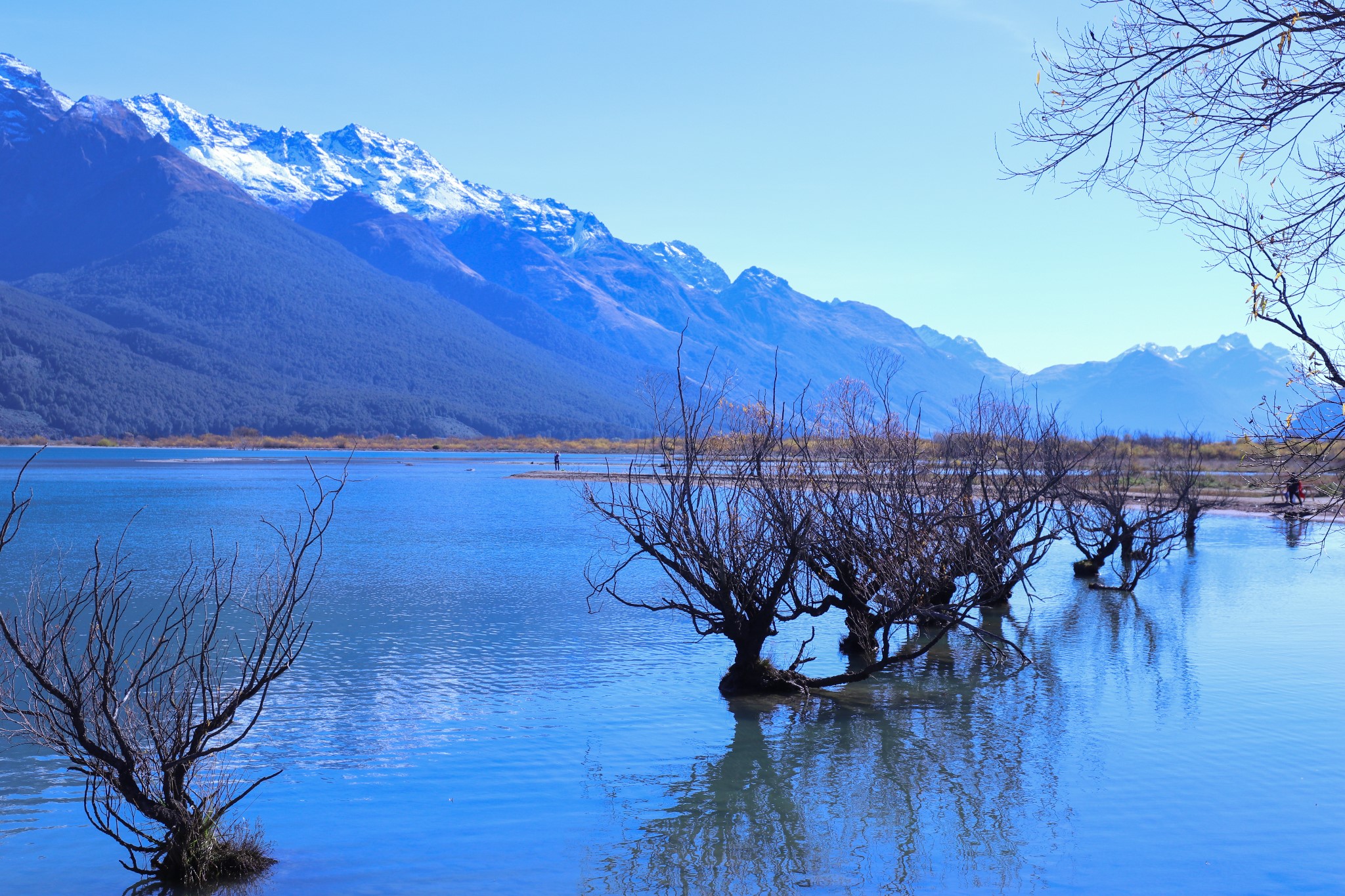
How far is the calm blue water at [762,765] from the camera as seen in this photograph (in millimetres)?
8523

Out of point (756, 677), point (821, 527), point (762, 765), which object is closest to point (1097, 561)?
point (821, 527)

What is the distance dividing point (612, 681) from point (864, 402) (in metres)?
6.70

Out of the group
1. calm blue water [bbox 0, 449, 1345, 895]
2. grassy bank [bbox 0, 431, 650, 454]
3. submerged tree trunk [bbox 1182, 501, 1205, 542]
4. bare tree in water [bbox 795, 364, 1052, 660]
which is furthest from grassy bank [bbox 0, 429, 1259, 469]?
bare tree in water [bbox 795, 364, 1052, 660]

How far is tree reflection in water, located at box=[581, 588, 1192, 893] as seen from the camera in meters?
8.46

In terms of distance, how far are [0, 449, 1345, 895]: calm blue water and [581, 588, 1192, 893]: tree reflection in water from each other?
0.13 ft

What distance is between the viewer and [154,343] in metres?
194

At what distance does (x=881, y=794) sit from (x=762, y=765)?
4.85ft

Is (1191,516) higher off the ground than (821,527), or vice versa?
(821,527)

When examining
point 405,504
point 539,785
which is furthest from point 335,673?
point 405,504

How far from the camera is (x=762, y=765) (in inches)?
445

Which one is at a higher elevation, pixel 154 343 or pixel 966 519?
pixel 154 343

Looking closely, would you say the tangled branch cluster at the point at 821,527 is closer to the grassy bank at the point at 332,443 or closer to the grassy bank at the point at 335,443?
the grassy bank at the point at 335,443

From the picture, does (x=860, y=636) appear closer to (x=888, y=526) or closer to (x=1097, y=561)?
(x=888, y=526)

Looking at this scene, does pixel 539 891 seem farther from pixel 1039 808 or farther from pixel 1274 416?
pixel 1274 416
